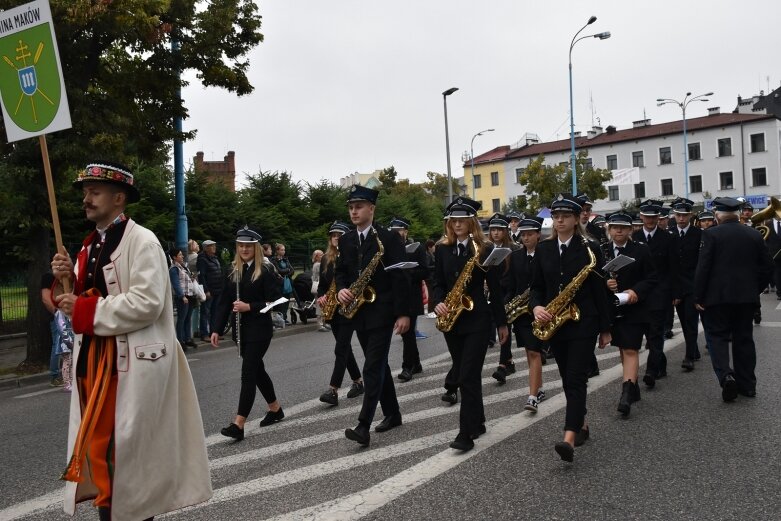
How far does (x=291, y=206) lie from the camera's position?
97.2 feet

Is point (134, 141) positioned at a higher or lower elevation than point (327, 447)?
higher

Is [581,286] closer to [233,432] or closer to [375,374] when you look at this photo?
[375,374]

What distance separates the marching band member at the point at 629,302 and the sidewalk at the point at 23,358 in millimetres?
8497

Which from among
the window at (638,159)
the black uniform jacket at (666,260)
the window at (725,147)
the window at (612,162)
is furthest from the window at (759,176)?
the black uniform jacket at (666,260)

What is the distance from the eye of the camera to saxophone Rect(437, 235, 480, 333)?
594cm

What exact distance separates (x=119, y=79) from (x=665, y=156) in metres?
64.3

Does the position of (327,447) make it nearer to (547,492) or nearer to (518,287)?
(547,492)

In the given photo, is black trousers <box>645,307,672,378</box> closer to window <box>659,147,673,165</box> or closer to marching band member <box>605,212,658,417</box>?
marching band member <box>605,212,658,417</box>

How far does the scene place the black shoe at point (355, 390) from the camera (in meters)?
8.15

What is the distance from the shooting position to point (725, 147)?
214ft


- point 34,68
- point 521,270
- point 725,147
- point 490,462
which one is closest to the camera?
point 34,68

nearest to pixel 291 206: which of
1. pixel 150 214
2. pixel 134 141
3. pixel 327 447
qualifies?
pixel 150 214

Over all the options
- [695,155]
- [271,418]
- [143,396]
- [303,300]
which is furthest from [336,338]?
[695,155]

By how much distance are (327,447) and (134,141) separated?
927 centimetres
